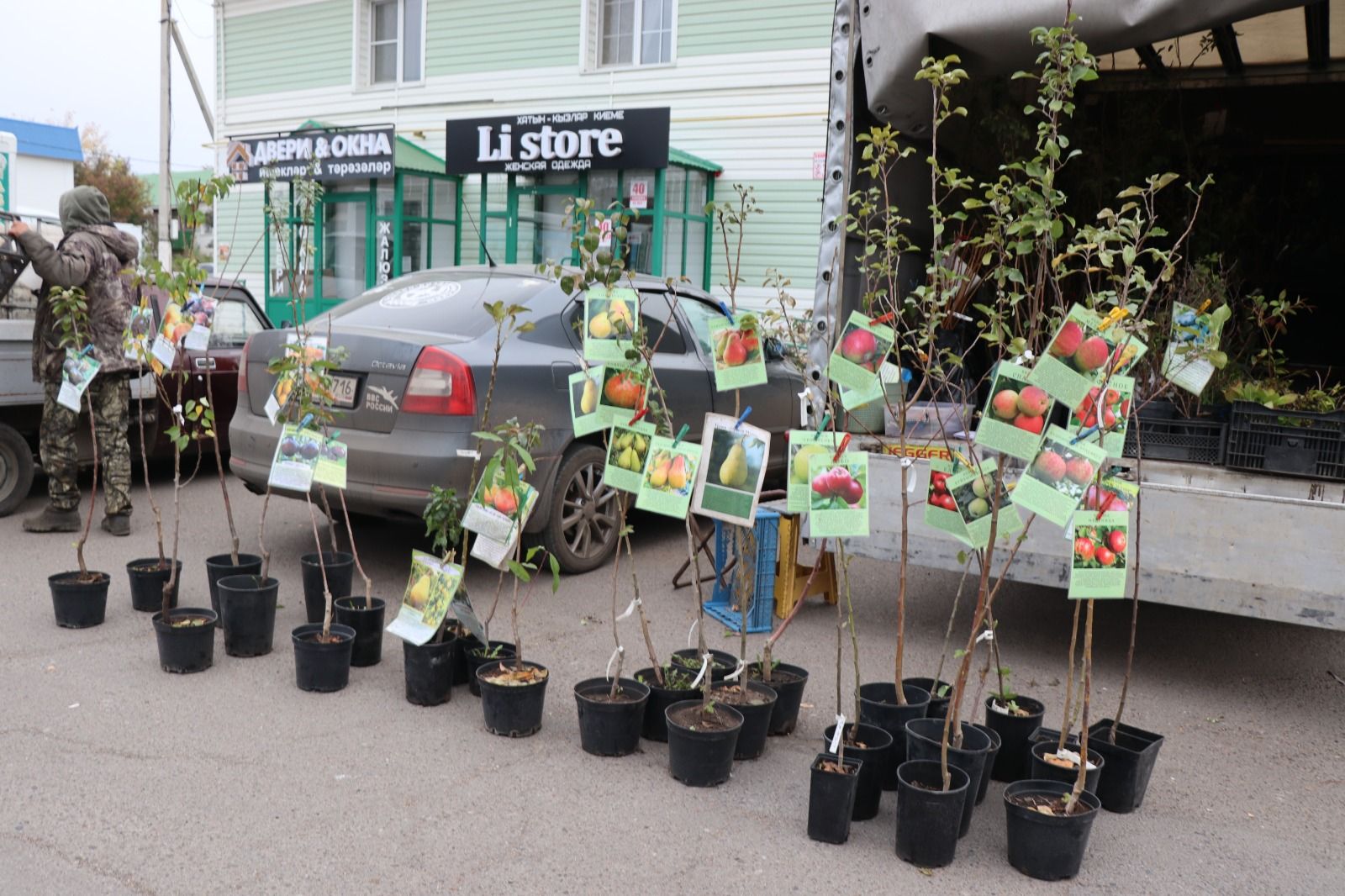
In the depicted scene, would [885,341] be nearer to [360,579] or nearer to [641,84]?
[360,579]

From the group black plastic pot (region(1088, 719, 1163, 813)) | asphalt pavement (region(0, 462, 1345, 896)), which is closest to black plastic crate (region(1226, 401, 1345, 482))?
asphalt pavement (region(0, 462, 1345, 896))

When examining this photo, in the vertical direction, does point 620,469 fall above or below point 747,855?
above

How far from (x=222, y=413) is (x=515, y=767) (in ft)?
18.6

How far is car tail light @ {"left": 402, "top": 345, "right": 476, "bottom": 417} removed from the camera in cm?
579

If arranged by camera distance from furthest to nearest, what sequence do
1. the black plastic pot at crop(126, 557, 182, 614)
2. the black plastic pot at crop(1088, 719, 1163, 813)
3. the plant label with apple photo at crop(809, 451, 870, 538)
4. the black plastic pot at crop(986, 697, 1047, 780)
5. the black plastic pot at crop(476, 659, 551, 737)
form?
the black plastic pot at crop(126, 557, 182, 614)
the black plastic pot at crop(476, 659, 551, 737)
the black plastic pot at crop(986, 697, 1047, 780)
the black plastic pot at crop(1088, 719, 1163, 813)
the plant label with apple photo at crop(809, 451, 870, 538)

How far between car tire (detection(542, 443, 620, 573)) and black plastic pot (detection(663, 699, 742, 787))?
2.46m

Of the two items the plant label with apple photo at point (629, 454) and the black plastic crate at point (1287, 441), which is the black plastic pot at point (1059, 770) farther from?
the black plastic crate at point (1287, 441)

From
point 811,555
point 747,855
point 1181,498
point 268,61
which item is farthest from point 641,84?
point 747,855

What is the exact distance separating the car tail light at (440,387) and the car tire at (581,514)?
757 mm

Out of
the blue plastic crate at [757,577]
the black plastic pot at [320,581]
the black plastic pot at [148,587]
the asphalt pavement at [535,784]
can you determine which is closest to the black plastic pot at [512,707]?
the asphalt pavement at [535,784]

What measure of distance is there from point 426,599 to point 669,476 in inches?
48.2

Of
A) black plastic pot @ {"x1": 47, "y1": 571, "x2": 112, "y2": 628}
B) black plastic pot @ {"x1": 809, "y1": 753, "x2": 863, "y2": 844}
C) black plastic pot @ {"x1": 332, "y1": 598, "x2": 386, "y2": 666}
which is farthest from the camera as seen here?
black plastic pot @ {"x1": 47, "y1": 571, "x2": 112, "y2": 628}

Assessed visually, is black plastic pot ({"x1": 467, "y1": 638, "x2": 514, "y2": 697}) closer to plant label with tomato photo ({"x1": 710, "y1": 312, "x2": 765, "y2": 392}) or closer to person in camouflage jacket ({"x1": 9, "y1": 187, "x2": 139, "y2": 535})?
plant label with tomato photo ({"x1": 710, "y1": 312, "x2": 765, "y2": 392})

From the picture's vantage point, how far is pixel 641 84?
1623 cm
